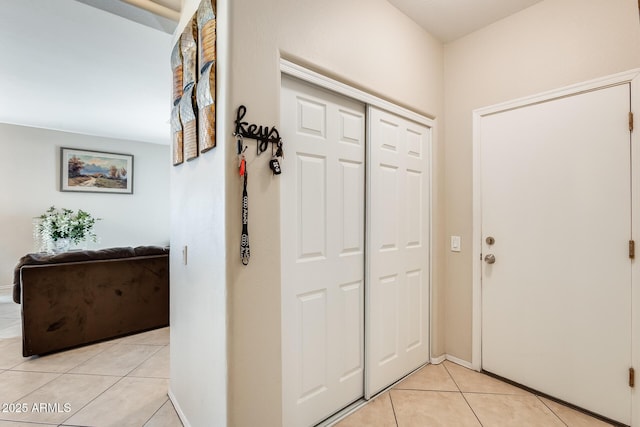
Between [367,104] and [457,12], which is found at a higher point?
[457,12]

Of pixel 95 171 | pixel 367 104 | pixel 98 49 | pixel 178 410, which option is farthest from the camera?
pixel 95 171

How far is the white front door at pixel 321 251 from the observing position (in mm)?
1519

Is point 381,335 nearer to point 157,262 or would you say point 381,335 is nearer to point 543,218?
point 543,218

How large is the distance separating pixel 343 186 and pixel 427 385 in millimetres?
A: 1550

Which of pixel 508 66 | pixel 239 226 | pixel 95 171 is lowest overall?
pixel 239 226

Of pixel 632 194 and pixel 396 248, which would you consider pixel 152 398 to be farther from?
pixel 632 194

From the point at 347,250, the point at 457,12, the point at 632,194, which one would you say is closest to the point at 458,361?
the point at 347,250

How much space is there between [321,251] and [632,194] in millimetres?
1788

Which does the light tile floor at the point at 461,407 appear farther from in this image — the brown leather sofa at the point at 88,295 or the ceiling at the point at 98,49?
the ceiling at the point at 98,49

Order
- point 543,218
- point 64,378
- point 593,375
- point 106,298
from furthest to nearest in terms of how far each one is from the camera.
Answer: point 106,298 → point 64,378 → point 543,218 → point 593,375

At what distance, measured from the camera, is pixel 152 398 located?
1.95 metres

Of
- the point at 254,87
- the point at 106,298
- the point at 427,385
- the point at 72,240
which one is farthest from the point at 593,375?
the point at 72,240

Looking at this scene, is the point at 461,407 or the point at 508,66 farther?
the point at 508,66

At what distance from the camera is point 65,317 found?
2658 millimetres
